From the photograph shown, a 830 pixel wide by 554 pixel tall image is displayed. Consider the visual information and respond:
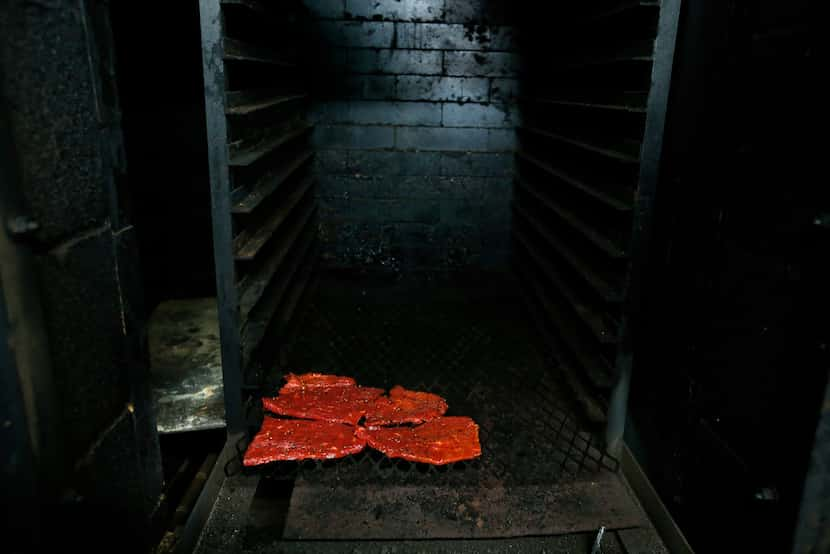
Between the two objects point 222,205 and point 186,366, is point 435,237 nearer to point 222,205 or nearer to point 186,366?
point 186,366

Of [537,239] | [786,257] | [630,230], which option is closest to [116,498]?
[786,257]

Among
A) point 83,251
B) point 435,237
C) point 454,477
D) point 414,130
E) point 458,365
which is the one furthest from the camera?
point 435,237

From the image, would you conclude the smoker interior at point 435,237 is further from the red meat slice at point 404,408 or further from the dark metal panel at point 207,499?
the red meat slice at point 404,408

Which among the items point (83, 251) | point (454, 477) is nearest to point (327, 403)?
point (454, 477)

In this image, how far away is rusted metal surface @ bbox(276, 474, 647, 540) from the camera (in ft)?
10.1

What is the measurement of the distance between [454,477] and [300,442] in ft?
3.16

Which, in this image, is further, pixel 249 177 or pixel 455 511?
pixel 249 177

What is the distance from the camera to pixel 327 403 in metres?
4.11

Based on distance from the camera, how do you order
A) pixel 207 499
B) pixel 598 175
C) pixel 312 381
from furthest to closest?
1. pixel 312 381
2. pixel 598 175
3. pixel 207 499

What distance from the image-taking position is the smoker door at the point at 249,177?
3.15m

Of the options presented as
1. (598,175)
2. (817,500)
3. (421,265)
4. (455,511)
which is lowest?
(455,511)

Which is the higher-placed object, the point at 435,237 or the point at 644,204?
the point at 644,204

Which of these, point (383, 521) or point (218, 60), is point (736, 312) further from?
point (218, 60)

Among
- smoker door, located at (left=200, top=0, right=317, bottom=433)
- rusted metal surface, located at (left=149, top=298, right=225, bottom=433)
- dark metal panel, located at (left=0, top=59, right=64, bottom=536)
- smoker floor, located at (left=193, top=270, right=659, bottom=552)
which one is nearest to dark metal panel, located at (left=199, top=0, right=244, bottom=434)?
smoker door, located at (left=200, top=0, right=317, bottom=433)
